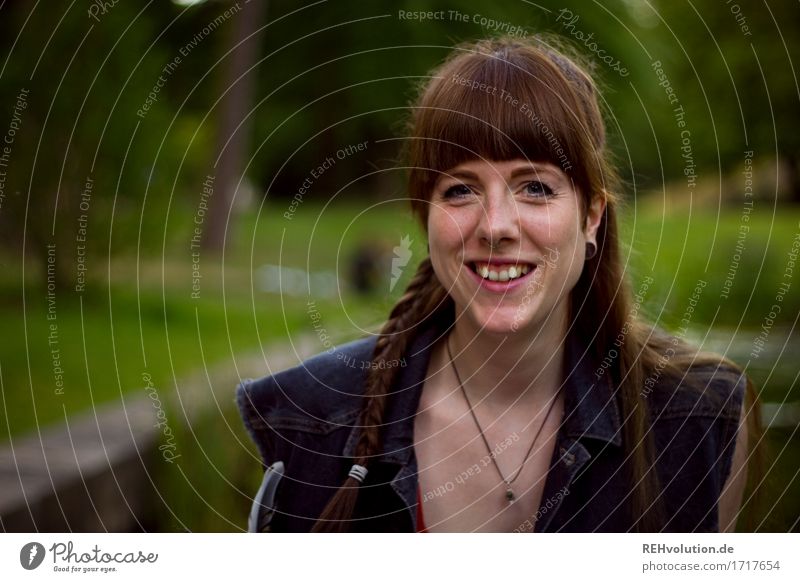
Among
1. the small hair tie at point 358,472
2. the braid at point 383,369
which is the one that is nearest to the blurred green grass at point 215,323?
A: the braid at point 383,369

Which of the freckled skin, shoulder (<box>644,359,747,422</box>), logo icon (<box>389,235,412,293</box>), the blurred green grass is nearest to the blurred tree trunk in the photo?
the blurred green grass

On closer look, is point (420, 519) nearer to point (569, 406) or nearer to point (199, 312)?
point (569, 406)

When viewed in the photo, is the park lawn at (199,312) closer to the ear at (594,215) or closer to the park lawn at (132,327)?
the park lawn at (132,327)

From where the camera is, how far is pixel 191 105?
3.87m

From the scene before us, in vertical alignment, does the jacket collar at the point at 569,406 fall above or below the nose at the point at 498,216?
below

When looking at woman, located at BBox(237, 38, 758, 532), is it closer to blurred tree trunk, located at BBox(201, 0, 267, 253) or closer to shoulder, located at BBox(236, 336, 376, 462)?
shoulder, located at BBox(236, 336, 376, 462)

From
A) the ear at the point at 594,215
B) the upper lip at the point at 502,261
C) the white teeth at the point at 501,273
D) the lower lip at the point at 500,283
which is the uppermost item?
the ear at the point at 594,215

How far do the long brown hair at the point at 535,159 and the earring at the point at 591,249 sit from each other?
13mm

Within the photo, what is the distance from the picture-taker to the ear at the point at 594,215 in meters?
1.26
